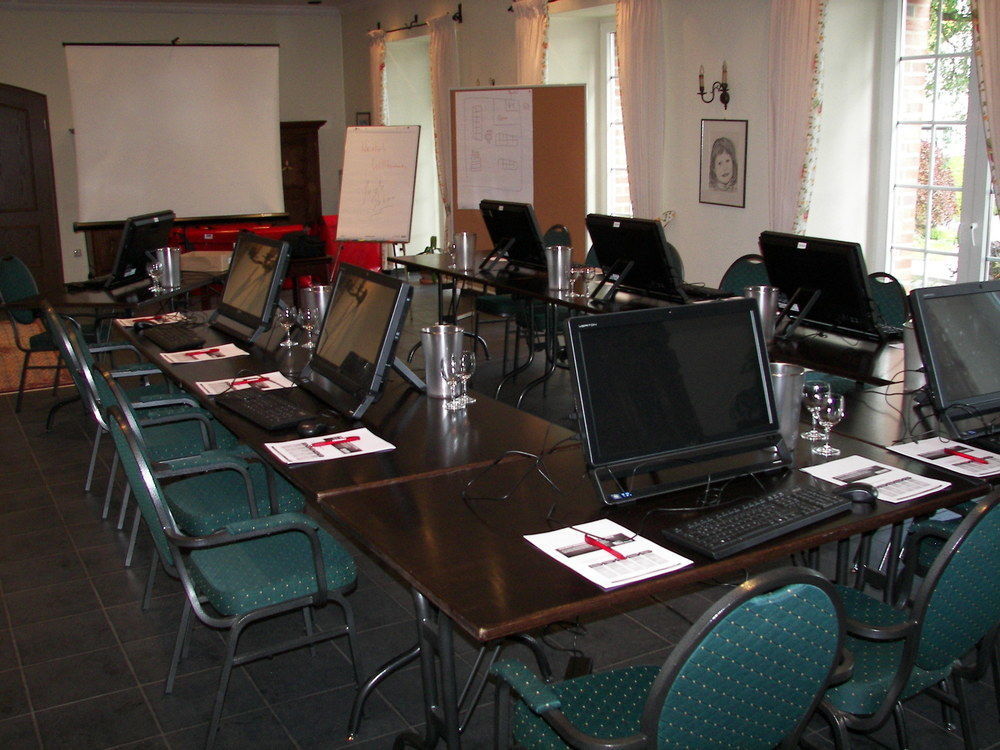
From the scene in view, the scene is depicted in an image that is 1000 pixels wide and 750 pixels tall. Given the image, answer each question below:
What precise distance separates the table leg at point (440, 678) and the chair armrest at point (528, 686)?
0.83 feet

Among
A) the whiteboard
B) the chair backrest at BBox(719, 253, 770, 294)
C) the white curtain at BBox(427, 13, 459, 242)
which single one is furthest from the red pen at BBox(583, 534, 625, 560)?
the white curtain at BBox(427, 13, 459, 242)

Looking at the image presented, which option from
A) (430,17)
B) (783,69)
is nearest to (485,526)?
(783,69)

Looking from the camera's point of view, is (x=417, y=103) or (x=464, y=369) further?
(x=417, y=103)

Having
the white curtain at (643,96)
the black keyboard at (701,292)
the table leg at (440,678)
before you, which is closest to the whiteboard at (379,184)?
the white curtain at (643,96)

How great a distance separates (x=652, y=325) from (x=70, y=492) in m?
3.34

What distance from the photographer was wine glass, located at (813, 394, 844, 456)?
101 inches

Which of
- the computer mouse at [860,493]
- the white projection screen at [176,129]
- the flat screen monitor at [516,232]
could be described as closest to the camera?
the computer mouse at [860,493]

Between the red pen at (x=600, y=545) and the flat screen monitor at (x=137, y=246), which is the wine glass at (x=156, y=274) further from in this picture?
the red pen at (x=600, y=545)

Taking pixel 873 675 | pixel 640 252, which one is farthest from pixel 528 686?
pixel 640 252

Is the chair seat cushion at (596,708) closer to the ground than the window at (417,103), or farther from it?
closer to the ground

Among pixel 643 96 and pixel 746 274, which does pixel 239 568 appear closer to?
pixel 746 274

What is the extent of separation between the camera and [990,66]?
4707mm

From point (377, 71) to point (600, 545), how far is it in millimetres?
9586

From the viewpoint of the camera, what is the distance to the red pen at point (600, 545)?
1939 millimetres
